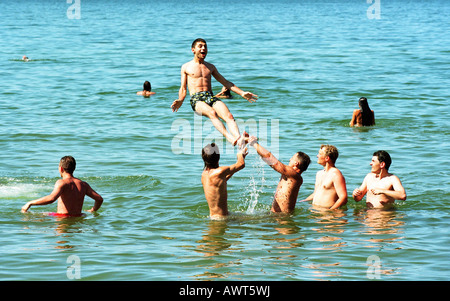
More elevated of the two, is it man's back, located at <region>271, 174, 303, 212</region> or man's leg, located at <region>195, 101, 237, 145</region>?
man's leg, located at <region>195, 101, 237, 145</region>

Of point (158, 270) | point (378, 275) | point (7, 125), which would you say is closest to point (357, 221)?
point (378, 275)

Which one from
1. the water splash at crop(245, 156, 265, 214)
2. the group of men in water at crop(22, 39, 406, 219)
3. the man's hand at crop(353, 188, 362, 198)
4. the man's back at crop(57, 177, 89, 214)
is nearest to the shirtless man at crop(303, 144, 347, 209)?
the group of men in water at crop(22, 39, 406, 219)

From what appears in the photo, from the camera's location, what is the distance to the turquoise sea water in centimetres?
1036

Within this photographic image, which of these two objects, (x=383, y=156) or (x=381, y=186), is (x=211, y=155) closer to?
(x=383, y=156)

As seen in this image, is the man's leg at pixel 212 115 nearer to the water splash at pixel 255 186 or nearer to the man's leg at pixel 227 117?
the man's leg at pixel 227 117

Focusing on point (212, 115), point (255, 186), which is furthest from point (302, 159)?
point (255, 186)

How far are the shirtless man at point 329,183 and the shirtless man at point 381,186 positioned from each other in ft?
0.95

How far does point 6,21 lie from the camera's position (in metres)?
71.4

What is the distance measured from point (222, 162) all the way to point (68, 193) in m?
6.45

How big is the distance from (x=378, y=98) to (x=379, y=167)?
1489cm

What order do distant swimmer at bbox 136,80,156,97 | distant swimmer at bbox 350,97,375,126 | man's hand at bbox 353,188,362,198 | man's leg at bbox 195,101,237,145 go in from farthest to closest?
distant swimmer at bbox 136,80,156,97, distant swimmer at bbox 350,97,375,126, man's hand at bbox 353,188,362,198, man's leg at bbox 195,101,237,145

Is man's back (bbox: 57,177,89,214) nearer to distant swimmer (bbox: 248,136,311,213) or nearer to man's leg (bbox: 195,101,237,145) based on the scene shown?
man's leg (bbox: 195,101,237,145)

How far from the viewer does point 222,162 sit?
1775 centimetres
